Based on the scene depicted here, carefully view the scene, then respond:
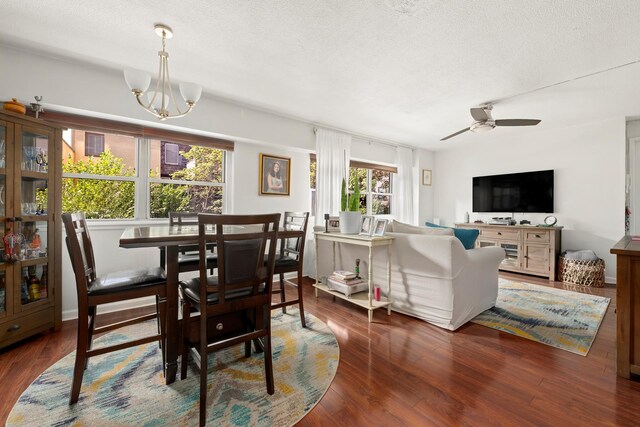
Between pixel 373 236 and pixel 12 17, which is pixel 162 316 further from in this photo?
pixel 12 17

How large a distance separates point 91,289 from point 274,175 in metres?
2.69

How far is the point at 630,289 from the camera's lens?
5.45ft

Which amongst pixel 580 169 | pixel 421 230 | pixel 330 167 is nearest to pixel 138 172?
pixel 330 167

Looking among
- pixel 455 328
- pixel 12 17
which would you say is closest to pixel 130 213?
pixel 12 17

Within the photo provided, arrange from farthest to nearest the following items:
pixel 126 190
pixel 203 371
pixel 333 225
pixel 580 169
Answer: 1. pixel 580 169
2. pixel 333 225
3. pixel 126 190
4. pixel 203 371

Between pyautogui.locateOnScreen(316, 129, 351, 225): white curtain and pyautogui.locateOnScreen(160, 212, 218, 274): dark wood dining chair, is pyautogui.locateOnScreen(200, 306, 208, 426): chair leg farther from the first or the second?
pyautogui.locateOnScreen(316, 129, 351, 225): white curtain

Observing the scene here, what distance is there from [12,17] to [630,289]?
429 centimetres

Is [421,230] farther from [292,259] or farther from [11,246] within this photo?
[11,246]

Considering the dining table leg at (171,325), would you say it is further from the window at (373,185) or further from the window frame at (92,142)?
the window at (373,185)

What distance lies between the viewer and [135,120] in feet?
9.05

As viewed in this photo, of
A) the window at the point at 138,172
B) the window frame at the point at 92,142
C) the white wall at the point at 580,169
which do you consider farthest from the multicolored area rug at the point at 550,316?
the window frame at the point at 92,142

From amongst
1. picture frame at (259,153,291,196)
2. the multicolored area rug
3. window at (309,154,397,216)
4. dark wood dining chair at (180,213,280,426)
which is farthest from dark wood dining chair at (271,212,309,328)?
window at (309,154,397,216)

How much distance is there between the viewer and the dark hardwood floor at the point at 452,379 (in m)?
1.37

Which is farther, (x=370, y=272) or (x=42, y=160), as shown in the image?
(x=370, y=272)
